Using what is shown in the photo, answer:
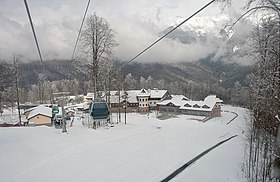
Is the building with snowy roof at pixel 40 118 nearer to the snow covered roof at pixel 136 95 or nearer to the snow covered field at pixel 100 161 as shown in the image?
the snow covered field at pixel 100 161

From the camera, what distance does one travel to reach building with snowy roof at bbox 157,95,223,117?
2055 inches

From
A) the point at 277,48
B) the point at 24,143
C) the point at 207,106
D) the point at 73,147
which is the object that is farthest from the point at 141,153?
the point at 207,106

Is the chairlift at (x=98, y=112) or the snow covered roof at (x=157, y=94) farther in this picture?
the snow covered roof at (x=157, y=94)

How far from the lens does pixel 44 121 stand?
110 feet

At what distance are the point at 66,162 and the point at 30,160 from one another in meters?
1.47

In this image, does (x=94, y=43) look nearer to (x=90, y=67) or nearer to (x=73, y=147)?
(x=90, y=67)

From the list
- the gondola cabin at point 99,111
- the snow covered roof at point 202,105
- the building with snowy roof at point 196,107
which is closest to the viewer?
the gondola cabin at point 99,111

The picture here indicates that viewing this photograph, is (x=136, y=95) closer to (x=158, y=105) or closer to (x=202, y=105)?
(x=158, y=105)

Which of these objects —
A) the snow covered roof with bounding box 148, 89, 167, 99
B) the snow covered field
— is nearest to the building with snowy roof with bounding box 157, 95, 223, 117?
the snow covered roof with bounding box 148, 89, 167, 99

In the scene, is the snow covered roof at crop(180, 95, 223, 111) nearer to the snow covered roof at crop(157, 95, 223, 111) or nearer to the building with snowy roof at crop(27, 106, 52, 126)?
the snow covered roof at crop(157, 95, 223, 111)

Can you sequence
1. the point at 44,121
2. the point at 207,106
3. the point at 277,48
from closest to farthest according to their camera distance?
the point at 277,48 < the point at 44,121 < the point at 207,106

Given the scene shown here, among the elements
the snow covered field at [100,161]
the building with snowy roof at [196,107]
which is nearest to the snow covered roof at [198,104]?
the building with snowy roof at [196,107]

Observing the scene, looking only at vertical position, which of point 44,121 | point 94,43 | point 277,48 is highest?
point 94,43

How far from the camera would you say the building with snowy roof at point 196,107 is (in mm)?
52194
